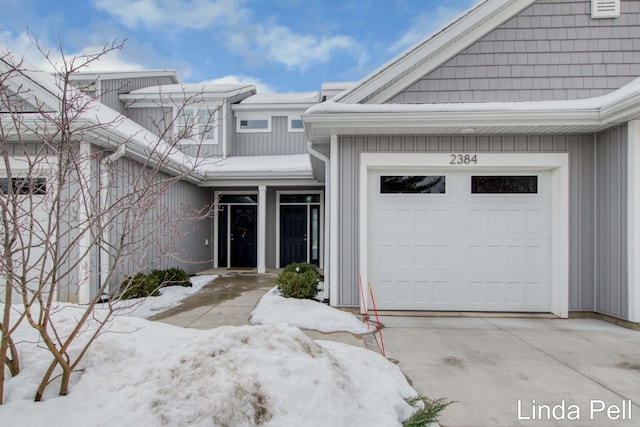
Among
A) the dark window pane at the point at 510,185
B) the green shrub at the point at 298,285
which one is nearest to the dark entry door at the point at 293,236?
the green shrub at the point at 298,285

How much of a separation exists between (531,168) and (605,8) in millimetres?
2683

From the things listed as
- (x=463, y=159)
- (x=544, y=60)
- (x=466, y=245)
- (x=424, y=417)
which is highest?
(x=544, y=60)

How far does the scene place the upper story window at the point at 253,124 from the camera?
11511mm

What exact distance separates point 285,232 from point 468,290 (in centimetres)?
618

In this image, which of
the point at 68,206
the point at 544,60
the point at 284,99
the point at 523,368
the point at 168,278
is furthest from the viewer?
the point at 284,99

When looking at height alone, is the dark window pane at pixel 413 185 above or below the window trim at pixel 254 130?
below

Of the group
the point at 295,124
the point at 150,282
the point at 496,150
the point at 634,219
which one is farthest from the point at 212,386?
the point at 295,124

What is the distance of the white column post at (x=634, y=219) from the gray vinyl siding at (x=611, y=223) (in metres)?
0.08

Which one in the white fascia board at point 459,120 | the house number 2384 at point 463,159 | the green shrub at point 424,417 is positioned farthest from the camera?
the house number 2384 at point 463,159

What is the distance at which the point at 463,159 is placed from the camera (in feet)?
17.5

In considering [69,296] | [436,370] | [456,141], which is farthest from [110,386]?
[456,141]

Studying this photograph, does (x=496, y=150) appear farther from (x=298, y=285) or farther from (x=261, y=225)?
(x=261, y=225)

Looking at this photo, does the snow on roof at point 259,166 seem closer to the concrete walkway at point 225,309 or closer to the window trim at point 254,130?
the window trim at point 254,130

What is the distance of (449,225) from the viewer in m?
5.46
